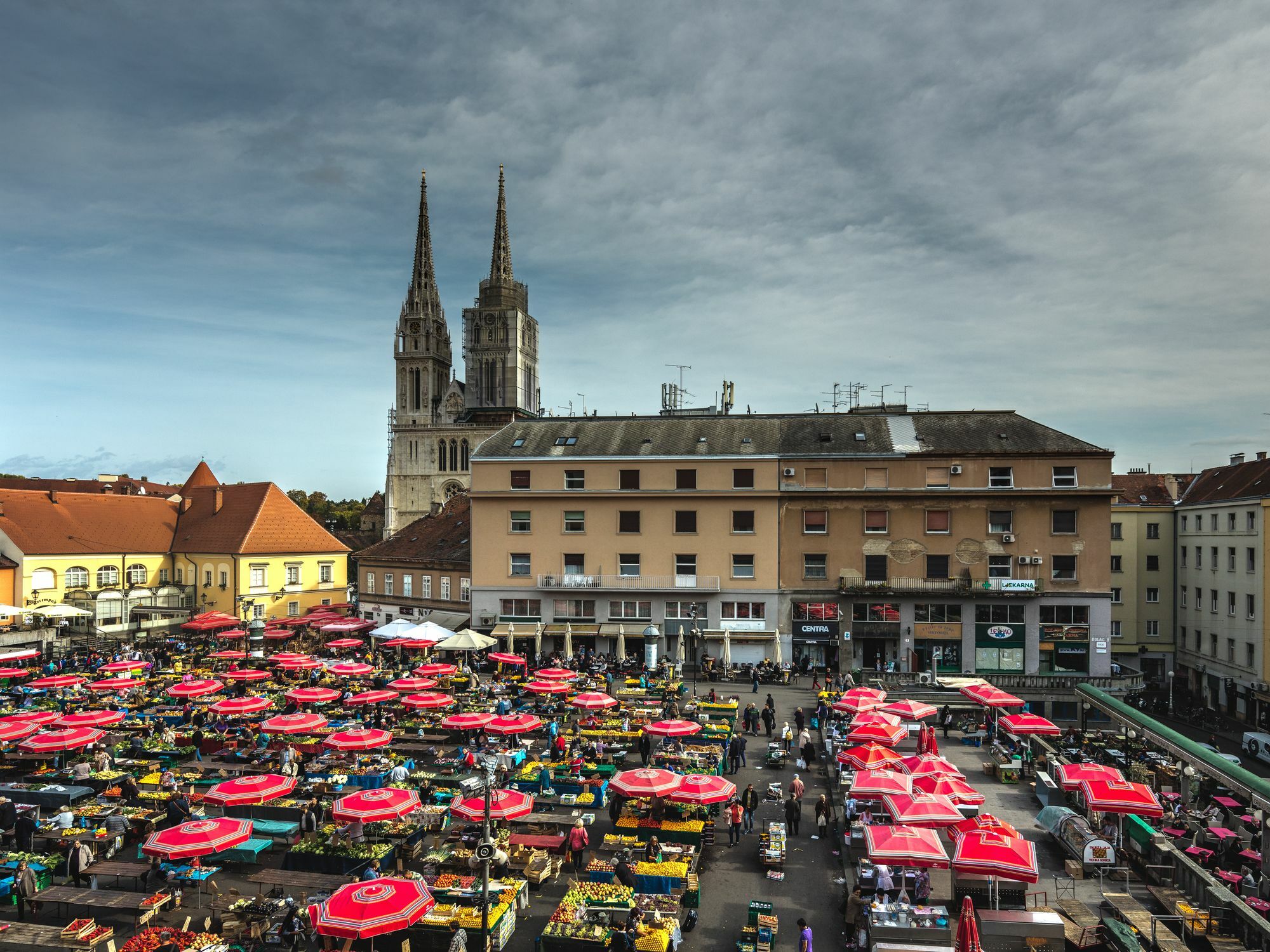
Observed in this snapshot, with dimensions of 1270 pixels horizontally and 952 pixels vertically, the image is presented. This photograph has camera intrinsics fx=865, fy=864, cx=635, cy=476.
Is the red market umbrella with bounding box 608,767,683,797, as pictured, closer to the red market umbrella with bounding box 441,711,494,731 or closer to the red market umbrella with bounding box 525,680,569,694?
the red market umbrella with bounding box 441,711,494,731

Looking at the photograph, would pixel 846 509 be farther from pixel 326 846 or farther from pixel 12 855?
pixel 12 855

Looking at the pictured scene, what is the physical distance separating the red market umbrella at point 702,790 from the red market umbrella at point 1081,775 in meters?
8.50

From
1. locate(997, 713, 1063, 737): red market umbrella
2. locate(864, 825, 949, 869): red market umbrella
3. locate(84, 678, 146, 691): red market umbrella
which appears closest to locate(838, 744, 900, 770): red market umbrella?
locate(864, 825, 949, 869): red market umbrella

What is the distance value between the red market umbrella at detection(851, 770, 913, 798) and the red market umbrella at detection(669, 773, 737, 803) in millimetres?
2977

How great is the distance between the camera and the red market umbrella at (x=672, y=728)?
2589 centimetres

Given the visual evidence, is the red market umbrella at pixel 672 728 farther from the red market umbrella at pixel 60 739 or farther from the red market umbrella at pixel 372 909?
the red market umbrella at pixel 60 739

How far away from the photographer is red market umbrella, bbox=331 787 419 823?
61.1ft

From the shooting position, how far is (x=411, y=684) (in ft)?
110

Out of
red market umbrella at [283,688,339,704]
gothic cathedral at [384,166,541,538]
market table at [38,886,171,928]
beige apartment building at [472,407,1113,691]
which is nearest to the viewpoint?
market table at [38,886,171,928]

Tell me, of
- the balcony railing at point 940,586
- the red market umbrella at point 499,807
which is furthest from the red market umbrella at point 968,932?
the balcony railing at point 940,586

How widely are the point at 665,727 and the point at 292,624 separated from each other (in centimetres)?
3805

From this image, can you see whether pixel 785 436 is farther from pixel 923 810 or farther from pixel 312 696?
pixel 923 810

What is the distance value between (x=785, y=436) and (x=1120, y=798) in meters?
31.3

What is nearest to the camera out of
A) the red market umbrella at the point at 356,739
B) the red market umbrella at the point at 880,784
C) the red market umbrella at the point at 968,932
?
the red market umbrella at the point at 968,932
